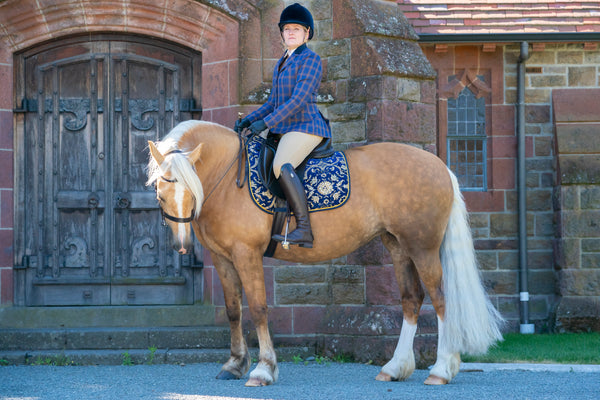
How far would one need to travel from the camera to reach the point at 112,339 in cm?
728

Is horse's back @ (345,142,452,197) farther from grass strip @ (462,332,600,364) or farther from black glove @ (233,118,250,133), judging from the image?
grass strip @ (462,332,600,364)

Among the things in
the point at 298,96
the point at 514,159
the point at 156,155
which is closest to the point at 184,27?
the point at 298,96

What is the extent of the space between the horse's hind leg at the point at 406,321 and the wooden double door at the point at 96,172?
2522mm

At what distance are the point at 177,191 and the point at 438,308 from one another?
2.25 metres

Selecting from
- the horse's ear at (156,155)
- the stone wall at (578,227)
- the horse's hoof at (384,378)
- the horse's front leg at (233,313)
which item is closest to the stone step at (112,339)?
the horse's front leg at (233,313)

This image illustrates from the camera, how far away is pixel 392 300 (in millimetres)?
7164

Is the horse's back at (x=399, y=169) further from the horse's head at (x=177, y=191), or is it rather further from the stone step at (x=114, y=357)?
the stone step at (x=114, y=357)

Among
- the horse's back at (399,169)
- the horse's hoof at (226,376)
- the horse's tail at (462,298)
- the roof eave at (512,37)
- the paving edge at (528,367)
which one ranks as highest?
the roof eave at (512,37)

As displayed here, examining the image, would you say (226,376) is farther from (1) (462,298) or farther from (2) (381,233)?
(1) (462,298)

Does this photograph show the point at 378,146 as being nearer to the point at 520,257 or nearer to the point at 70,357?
the point at 70,357

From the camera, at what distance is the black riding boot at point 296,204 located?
555 cm

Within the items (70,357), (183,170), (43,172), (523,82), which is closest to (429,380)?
(183,170)

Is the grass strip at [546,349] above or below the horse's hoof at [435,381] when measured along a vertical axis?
below

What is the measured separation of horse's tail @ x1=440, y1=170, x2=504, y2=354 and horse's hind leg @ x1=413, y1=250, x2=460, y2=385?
0.04 meters
